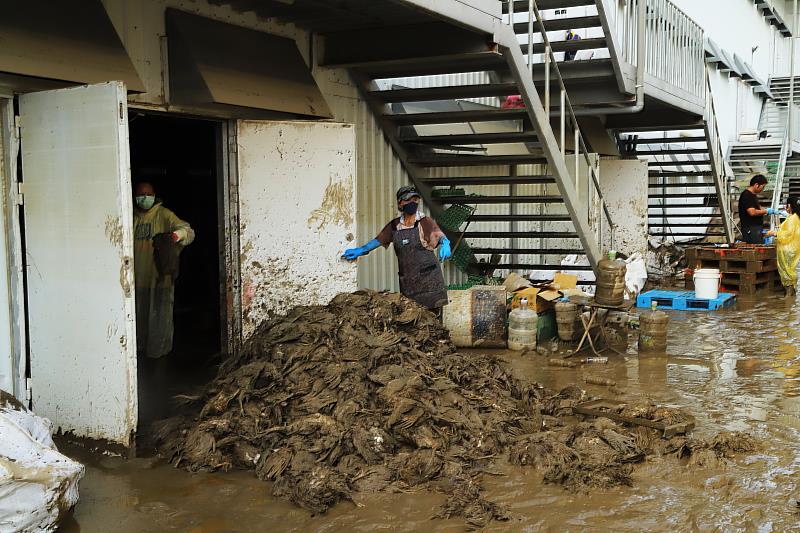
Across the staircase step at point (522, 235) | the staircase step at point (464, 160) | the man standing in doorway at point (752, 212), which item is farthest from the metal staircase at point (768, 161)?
the staircase step at point (464, 160)

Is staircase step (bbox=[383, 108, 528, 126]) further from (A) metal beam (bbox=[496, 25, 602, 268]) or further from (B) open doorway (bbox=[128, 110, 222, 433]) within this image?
(B) open doorway (bbox=[128, 110, 222, 433])

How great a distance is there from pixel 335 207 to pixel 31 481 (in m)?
4.54

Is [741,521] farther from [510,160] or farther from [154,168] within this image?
[154,168]

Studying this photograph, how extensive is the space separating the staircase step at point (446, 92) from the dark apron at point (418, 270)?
218 centimetres

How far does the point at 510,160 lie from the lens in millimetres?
10594

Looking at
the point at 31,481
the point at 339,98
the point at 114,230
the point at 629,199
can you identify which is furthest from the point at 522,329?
the point at 629,199

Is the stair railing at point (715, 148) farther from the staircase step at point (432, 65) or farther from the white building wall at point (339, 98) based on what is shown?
the white building wall at point (339, 98)

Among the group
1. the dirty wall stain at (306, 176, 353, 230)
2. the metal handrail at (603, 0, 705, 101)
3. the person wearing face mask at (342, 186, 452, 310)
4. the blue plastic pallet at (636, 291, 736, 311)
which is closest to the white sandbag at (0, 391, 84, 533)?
the dirty wall stain at (306, 176, 353, 230)

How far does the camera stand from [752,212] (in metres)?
15.1

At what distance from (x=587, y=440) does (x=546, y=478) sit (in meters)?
0.58

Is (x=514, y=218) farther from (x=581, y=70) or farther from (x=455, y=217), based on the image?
(x=581, y=70)

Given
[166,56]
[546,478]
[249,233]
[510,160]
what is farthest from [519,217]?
[546,478]

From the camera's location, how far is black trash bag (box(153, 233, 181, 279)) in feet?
26.9

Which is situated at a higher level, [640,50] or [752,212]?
[640,50]
